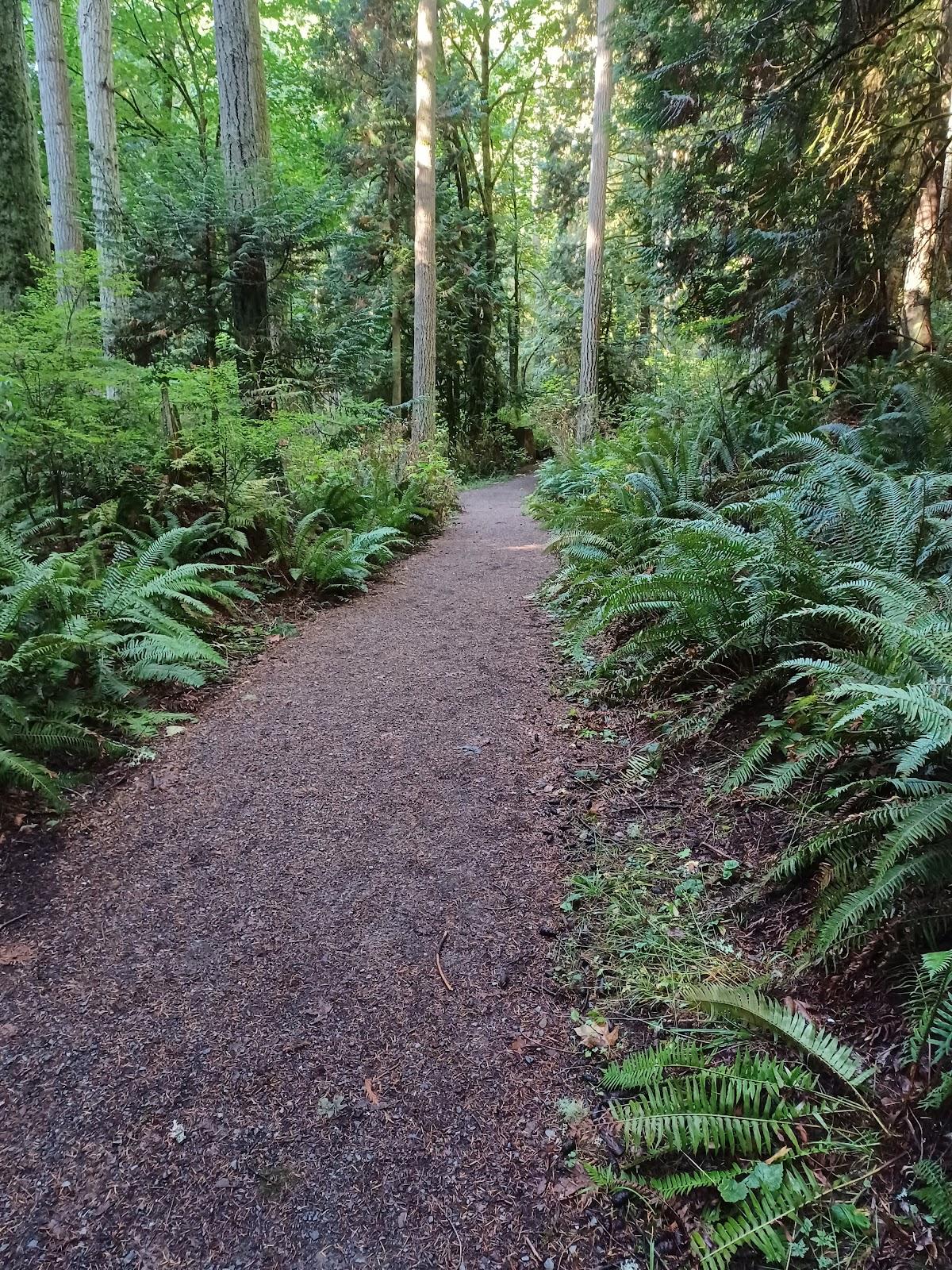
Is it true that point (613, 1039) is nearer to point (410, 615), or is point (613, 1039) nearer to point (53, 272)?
point (410, 615)

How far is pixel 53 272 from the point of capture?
16.6ft

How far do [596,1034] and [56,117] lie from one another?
40.3ft

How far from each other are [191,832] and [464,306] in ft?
55.7

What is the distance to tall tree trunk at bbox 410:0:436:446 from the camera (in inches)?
449

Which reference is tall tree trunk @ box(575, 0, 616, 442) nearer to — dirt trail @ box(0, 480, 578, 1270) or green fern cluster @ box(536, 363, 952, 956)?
green fern cluster @ box(536, 363, 952, 956)

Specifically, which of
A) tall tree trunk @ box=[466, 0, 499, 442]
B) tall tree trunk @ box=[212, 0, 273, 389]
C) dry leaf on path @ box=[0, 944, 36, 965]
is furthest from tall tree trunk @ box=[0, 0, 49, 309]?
tall tree trunk @ box=[466, 0, 499, 442]

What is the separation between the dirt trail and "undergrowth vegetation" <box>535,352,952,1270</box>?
351 millimetres

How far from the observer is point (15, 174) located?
5.87 meters

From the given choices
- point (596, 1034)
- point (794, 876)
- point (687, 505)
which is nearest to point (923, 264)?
point (687, 505)

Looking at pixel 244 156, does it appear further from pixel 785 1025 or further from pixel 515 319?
pixel 515 319

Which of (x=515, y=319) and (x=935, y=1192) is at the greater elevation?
(x=515, y=319)

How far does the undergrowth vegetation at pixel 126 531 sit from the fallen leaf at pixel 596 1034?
7.85 feet

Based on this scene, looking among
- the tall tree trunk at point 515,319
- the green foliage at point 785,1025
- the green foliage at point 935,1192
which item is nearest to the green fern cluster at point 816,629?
the green foliage at point 785,1025

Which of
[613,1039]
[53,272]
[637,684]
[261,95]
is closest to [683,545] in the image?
[637,684]
